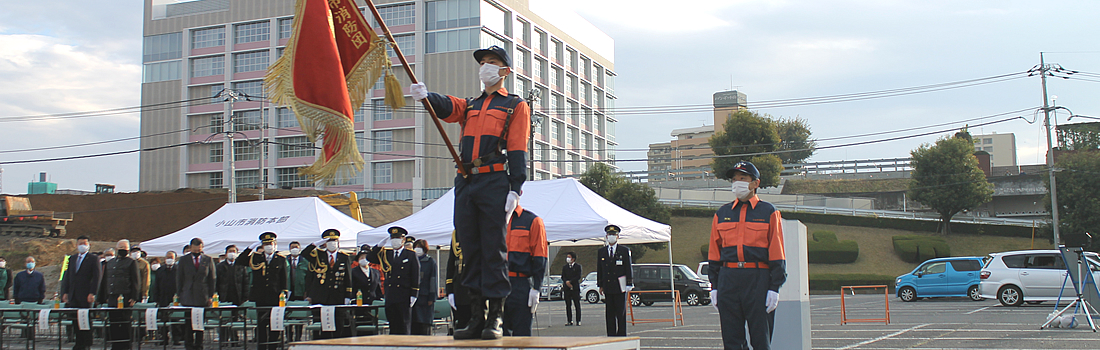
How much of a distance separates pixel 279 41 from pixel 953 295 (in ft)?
168

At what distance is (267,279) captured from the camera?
12438mm

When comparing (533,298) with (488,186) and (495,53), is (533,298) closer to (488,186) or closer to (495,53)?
(488,186)

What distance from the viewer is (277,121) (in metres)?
61.2

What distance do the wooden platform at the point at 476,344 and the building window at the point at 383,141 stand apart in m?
55.0

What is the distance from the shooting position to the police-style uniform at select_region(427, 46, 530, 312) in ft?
18.4

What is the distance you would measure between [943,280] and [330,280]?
805 inches

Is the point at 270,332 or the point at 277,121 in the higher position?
the point at 277,121

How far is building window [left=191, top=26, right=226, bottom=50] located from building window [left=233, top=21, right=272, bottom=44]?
1.29 meters

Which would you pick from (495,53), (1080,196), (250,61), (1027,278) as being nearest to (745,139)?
(1080,196)

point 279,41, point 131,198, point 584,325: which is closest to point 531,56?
Result: point 279,41

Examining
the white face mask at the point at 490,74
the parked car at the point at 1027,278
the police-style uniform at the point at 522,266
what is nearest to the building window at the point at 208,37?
the parked car at the point at 1027,278

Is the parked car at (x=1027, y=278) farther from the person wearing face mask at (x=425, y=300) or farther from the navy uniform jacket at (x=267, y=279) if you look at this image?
the navy uniform jacket at (x=267, y=279)

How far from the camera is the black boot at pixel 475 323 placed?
568 centimetres

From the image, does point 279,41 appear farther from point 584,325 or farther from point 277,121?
point 584,325
